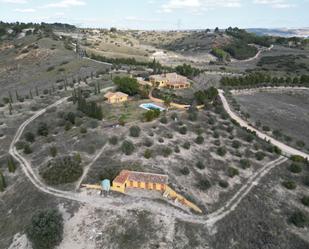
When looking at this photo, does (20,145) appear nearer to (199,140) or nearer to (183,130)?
(183,130)

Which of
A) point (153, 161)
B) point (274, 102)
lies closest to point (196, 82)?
point (274, 102)

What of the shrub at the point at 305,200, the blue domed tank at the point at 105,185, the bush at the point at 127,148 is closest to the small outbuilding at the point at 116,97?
the bush at the point at 127,148

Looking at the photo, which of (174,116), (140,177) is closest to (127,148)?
(140,177)

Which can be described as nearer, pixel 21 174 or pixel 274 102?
pixel 21 174

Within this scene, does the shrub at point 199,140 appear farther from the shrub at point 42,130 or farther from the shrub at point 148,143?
the shrub at point 42,130

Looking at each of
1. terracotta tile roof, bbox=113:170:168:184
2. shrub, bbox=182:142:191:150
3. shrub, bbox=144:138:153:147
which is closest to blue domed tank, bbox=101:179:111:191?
terracotta tile roof, bbox=113:170:168:184

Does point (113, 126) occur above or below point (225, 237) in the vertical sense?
above

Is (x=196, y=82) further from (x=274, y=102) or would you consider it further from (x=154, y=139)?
(x=154, y=139)
